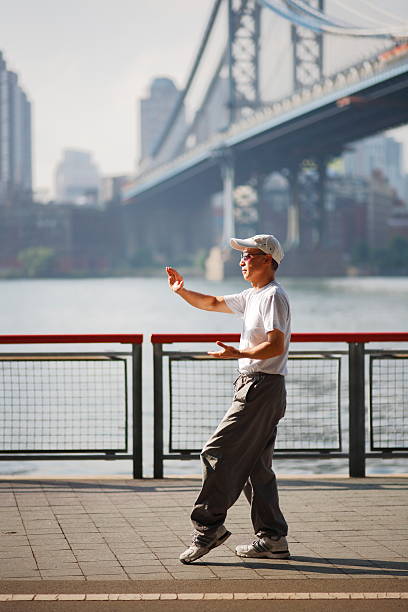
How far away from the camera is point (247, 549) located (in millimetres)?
4953

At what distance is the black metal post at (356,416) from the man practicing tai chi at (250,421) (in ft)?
7.34

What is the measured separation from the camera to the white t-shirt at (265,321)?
4.61 meters

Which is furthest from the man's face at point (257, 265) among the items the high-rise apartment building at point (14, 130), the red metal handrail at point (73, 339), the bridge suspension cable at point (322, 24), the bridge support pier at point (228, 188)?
the high-rise apartment building at point (14, 130)

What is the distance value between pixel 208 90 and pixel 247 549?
7932cm

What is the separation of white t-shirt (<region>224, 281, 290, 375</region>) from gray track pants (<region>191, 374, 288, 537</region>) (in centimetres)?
5

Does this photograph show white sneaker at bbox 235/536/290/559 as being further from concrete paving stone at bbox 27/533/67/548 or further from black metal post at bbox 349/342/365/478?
black metal post at bbox 349/342/365/478

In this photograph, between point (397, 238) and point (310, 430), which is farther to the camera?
point (397, 238)

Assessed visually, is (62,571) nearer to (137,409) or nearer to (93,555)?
(93,555)

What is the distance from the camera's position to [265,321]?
4.61m

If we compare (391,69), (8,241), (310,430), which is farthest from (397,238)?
(310,430)

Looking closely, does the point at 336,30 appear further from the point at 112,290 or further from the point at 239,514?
the point at 239,514

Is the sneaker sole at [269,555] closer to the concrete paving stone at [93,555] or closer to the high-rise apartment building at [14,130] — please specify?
the concrete paving stone at [93,555]

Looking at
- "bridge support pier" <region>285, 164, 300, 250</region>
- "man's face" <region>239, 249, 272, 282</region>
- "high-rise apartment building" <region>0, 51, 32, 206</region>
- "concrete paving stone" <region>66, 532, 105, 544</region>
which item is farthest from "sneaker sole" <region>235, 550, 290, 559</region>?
"high-rise apartment building" <region>0, 51, 32, 206</region>

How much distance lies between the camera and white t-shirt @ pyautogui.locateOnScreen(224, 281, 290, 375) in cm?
461
